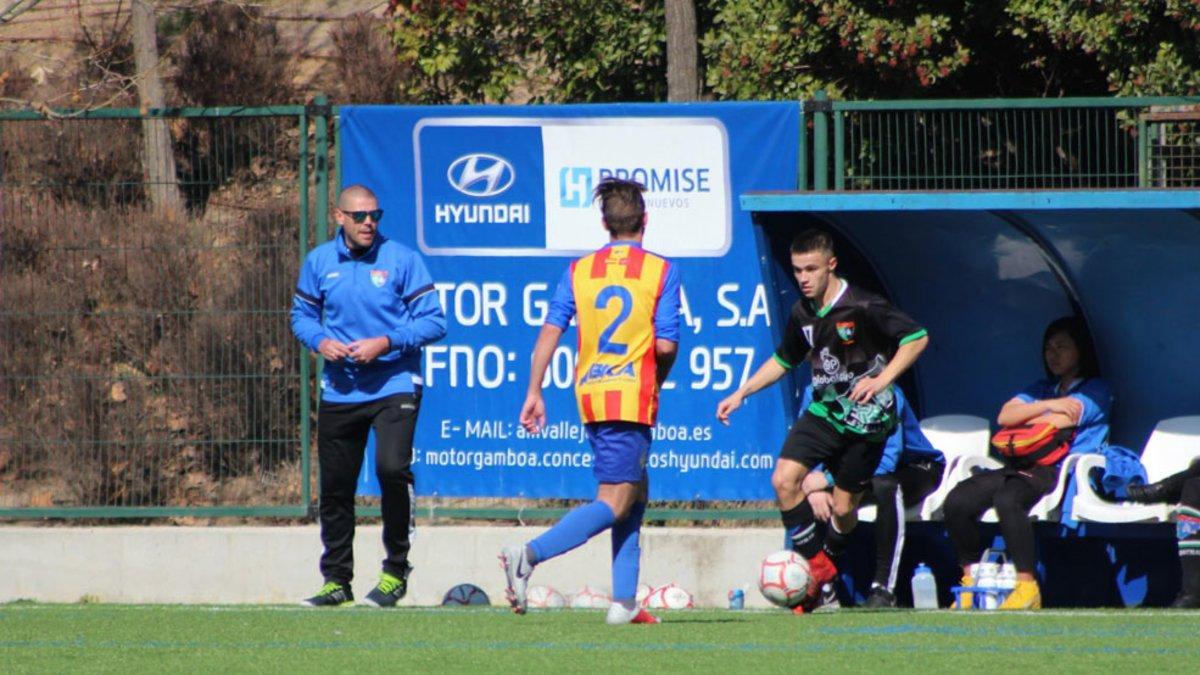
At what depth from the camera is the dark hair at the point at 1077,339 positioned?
9.65 meters

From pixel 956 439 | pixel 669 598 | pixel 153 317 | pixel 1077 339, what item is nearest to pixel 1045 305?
pixel 1077 339

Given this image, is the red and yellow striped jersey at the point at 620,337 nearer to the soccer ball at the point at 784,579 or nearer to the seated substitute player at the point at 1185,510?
the soccer ball at the point at 784,579

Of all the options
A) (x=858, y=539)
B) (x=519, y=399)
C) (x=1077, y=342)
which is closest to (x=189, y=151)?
(x=519, y=399)

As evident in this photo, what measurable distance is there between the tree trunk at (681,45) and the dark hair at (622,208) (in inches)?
298

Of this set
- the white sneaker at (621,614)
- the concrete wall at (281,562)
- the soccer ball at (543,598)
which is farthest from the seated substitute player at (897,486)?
the white sneaker at (621,614)

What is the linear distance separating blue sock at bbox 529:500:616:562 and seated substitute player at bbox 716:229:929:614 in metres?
1.11

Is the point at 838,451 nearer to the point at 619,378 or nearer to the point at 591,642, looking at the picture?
the point at 619,378

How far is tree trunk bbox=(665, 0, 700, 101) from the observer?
1511 cm

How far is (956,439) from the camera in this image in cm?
999

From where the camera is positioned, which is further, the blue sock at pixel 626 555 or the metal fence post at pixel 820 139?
the metal fence post at pixel 820 139

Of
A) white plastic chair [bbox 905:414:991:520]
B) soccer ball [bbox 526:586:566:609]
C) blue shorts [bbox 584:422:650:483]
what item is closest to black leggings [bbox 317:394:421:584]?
soccer ball [bbox 526:586:566:609]

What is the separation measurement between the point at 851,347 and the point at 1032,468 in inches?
61.4

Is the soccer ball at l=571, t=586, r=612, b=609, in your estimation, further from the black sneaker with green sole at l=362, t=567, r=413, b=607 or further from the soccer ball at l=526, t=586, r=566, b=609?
the black sneaker with green sole at l=362, t=567, r=413, b=607

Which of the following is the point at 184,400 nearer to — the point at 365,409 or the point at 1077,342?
the point at 365,409
